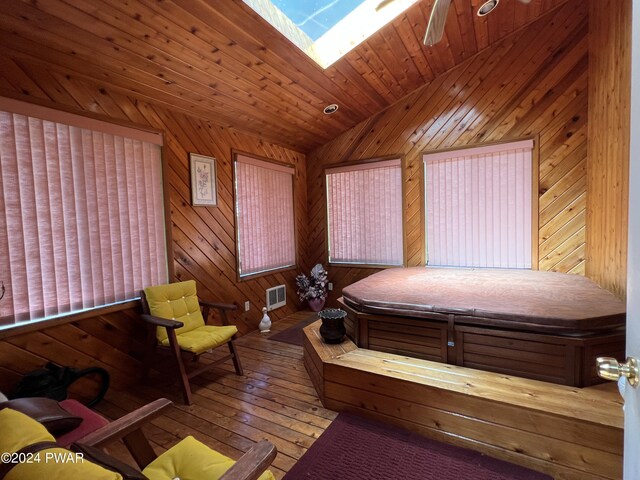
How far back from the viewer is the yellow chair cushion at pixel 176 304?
243 cm

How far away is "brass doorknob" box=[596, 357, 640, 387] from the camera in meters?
0.66

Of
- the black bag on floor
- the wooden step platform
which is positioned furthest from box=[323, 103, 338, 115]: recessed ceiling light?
the black bag on floor

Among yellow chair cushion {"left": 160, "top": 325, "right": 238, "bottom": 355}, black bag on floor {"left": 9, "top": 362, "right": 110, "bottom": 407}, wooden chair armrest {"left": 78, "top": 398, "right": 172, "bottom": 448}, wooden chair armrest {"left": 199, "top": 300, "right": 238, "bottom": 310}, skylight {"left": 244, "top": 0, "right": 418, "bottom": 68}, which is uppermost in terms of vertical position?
skylight {"left": 244, "top": 0, "right": 418, "bottom": 68}

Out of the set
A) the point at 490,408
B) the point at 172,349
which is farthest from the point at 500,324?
the point at 172,349

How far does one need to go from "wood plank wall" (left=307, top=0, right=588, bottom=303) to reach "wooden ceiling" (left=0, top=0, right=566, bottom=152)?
7.6 inches

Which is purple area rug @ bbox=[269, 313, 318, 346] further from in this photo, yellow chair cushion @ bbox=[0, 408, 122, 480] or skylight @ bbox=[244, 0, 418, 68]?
skylight @ bbox=[244, 0, 418, 68]

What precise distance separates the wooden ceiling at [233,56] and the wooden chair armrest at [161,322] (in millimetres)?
1789

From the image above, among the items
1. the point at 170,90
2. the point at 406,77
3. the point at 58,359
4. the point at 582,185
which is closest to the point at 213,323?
the point at 58,359

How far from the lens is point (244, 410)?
82.6 inches

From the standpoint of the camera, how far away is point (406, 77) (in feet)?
11.2

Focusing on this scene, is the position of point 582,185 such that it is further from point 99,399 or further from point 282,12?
point 99,399

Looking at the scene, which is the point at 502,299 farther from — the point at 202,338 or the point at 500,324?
Result: the point at 202,338

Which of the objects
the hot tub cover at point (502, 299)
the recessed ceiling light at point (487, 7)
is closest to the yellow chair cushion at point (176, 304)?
the hot tub cover at point (502, 299)

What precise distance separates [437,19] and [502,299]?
1.82 meters
